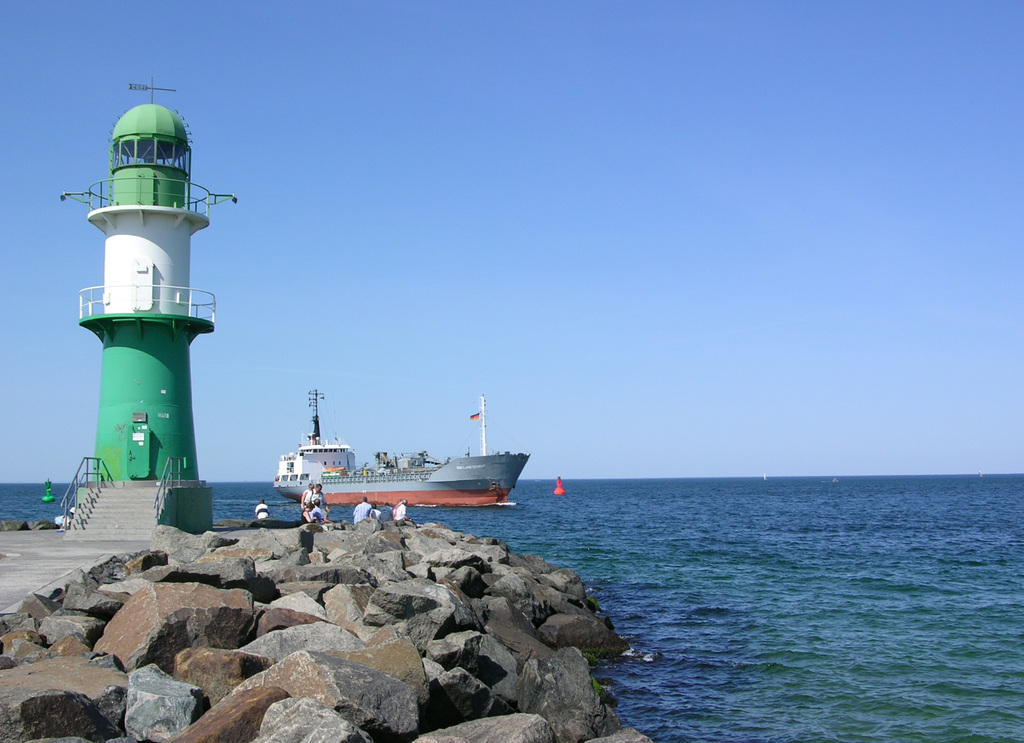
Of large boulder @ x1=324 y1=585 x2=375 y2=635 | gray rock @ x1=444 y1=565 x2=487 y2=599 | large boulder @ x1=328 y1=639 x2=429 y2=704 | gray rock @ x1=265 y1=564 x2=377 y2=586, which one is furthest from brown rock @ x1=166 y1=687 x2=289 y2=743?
gray rock @ x1=444 y1=565 x2=487 y2=599

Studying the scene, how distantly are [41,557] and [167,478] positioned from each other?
13.8ft

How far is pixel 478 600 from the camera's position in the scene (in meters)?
11.3

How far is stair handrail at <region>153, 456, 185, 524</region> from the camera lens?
16.1 metres

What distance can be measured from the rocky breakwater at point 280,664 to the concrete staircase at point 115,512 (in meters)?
4.93

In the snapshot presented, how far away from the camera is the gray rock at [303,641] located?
6898 mm

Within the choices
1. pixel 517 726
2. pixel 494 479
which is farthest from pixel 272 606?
pixel 494 479

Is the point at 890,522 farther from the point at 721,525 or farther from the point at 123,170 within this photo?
the point at 123,170

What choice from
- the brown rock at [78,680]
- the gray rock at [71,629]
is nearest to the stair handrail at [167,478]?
the gray rock at [71,629]

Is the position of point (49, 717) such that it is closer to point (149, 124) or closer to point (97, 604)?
point (97, 604)

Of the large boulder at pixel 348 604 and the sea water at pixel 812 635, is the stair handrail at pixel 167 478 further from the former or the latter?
the large boulder at pixel 348 604

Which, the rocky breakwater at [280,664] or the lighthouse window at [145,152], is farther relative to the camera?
the lighthouse window at [145,152]

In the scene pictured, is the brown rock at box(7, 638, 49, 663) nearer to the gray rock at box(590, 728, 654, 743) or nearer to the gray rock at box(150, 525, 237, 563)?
the gray rock at box(590, 728, 654, 743)

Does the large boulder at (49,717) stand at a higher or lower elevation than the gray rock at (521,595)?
higher

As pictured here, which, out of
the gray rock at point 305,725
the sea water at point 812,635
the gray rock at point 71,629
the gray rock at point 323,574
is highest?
the gray rock at point 323,574
